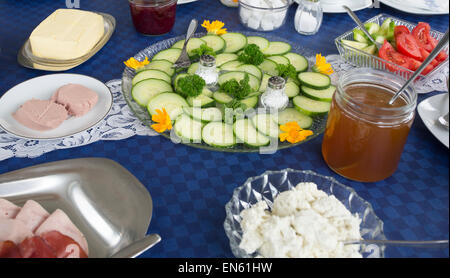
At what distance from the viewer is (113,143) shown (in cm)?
128

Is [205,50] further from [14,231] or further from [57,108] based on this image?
[14,231]

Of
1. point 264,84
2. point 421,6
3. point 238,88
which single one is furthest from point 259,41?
point 421,6

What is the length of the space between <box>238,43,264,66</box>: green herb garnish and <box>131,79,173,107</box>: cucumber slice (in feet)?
0.99

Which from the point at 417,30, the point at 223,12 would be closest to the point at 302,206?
the point at 417,30

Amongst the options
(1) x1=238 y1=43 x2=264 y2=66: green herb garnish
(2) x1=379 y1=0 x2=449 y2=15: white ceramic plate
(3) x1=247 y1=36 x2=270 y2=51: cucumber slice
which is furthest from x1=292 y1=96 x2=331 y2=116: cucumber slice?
(2) x1=379 y1=0 x2=449 y2=15: white ceramic plate

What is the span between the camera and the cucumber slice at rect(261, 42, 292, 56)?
160 centimetres

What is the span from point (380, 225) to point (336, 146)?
260mm

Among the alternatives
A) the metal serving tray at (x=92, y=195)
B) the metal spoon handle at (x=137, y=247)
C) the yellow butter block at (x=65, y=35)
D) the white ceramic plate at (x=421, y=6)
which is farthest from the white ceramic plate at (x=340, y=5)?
the metal spoon handle at (x=137, y=247)

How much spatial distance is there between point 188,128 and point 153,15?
0.68 meters

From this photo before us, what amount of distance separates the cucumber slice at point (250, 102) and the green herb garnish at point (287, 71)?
16 centimetres

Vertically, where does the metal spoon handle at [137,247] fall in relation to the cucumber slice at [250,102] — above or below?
below

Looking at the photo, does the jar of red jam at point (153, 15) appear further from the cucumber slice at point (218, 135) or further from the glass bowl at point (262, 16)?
the cucumber slice at point (218, 135)

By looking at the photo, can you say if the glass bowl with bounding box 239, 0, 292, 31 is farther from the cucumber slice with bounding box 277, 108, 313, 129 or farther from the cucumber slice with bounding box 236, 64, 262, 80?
the cucumber slice with bounding box 277, 108, 313, 129

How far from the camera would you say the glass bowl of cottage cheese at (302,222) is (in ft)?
2.73
